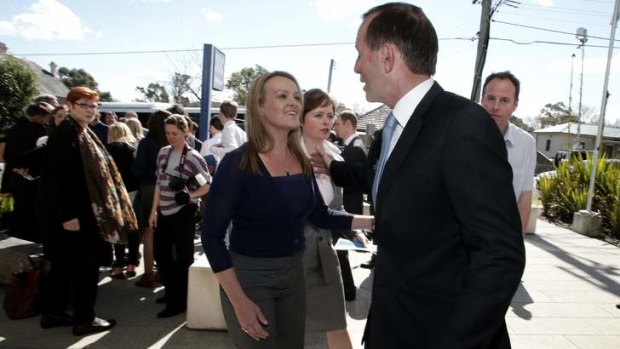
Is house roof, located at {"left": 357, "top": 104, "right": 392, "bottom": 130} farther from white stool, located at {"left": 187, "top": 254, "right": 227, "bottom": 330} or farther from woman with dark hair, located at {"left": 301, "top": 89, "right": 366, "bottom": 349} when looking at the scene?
woman with dark hair, located at {"left": 301, "top": 89, "right": 366, "bottom": 349}

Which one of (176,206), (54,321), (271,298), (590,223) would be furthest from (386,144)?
(590,223)

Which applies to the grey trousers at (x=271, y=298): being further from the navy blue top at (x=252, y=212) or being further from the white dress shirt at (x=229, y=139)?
the white dress shirt at (x=229, y=139)

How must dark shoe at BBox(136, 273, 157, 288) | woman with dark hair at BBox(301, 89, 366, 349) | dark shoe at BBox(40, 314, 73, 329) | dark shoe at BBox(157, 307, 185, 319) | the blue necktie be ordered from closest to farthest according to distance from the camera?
the blue necktie, woman with dark hair at BBox(301, 89, 366, 349), dark shoe at BBox(40, 314, 73, 329), dark shoe at BBox(157, 307, 185, 319), dark shoe at BBox(136, 273, 157, 288)

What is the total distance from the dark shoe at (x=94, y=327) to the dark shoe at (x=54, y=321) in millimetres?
209

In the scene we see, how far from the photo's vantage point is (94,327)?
140 inches

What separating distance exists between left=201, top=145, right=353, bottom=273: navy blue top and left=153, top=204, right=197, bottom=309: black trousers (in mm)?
2310

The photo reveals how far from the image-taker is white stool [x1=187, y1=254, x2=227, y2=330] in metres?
3.61

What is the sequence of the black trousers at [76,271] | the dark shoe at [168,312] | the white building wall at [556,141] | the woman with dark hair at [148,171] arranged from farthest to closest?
the white building wall at [556,141] → the woman with dark hair at [148,171] → the dark shoe at [168,312] → the black trousers at [76,271]

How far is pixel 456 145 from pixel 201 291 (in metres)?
3.10

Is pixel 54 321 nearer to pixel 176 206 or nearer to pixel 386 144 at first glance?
pixel 176 206

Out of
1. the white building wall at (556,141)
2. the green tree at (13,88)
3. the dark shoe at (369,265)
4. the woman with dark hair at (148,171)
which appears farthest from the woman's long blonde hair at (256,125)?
the white building wall at (556,141)

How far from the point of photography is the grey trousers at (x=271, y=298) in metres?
1.91

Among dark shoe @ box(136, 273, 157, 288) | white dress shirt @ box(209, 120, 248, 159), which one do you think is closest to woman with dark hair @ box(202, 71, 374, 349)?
dark shoe @ box(136, 273, 157, 288)

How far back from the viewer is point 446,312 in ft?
3.83
